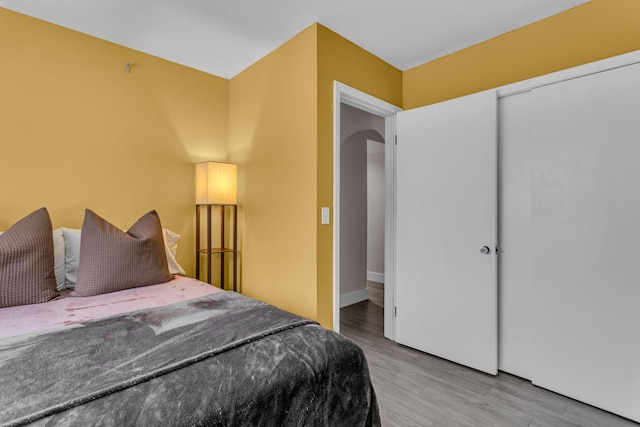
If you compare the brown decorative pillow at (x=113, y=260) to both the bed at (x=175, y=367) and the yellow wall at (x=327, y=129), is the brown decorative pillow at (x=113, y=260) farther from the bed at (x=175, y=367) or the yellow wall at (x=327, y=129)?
the yellow wall at (x=327, y=129)

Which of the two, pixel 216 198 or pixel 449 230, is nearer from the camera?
pixel 449 230

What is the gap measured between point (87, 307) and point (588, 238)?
297cm

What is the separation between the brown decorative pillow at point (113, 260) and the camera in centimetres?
187

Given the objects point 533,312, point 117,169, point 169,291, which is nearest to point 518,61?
point 533,312

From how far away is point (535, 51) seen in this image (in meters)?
2.24

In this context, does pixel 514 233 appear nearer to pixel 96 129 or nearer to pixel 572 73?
pixel 572 73

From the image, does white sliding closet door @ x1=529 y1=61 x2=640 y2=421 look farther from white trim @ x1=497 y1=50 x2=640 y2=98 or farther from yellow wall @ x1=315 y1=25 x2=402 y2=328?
yellow wall @ x1=315 y1=25 x2=402 y2=328

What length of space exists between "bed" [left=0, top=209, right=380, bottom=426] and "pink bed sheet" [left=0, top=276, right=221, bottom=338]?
0.4 inches

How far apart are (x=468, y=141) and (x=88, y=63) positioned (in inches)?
118

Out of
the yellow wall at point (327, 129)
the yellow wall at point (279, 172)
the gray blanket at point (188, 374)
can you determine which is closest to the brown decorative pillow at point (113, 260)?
the gray blanket at point (188, 374)

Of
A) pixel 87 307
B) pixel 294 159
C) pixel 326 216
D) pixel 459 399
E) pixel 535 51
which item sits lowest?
pixel 459 399

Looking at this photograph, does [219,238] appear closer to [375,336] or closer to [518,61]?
[375,336]

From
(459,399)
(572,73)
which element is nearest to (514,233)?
(572,73)

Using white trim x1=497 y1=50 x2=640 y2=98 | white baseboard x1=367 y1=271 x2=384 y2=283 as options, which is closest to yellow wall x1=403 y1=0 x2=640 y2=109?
white trim x1=497 y1=50 x2=640 y2=98
